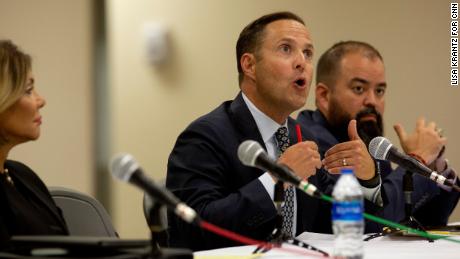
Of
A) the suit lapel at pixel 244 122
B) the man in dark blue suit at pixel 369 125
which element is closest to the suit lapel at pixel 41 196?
the suit lapel at pixel 244 122

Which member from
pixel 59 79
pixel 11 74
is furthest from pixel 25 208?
pixel 59 79

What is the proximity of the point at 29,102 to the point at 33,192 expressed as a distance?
26cm

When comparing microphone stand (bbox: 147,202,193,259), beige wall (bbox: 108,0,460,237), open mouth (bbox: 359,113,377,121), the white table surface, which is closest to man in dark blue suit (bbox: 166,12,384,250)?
the white table surface

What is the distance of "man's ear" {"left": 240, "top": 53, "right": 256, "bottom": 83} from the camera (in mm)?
2627

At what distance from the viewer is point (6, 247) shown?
5.16 feet

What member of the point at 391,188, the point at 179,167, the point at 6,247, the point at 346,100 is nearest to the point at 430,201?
the point at 391,188

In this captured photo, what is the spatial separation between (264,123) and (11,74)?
95cm

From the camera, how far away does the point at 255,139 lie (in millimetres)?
2371

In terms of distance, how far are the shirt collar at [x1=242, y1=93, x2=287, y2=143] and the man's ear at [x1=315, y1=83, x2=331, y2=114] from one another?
902 millimetres

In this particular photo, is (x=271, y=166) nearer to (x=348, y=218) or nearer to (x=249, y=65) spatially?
(x=348, y=218)

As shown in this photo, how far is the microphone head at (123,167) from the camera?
1.35 m

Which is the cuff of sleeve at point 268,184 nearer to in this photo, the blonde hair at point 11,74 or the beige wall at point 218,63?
the blonde hair at point 11,74

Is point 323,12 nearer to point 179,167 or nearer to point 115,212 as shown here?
point 115,212

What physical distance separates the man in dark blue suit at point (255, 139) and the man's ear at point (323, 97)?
68 centimetres
